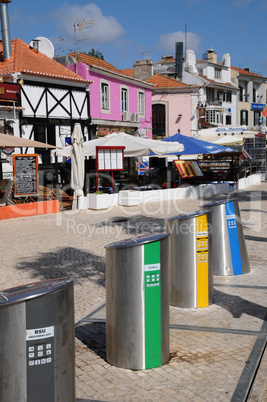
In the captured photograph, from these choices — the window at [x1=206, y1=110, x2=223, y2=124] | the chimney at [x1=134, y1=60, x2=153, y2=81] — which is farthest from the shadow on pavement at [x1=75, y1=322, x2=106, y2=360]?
the window at [x1=206, y1=110, x2=223, y2=124]

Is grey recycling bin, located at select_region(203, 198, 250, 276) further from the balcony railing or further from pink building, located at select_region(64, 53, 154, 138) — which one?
the balcony railing

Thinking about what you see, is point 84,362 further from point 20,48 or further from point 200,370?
point 20,48

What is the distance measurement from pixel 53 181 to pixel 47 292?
17.7 meters

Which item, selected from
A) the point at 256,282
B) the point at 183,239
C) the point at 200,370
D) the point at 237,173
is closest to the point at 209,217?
the point at 183,239

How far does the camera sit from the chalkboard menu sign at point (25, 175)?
14.4 meters

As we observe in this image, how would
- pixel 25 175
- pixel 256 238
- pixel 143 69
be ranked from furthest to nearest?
pixel 143 69 < pixel 25 175 < pixel 256 238

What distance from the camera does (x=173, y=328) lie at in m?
5.23


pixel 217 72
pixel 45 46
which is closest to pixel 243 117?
pixel 217 72

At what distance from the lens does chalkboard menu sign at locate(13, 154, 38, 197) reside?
14.4 m

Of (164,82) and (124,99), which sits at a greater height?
(164,82)

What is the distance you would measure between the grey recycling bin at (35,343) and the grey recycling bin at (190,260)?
279 centimetres

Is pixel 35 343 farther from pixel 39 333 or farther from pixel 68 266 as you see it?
pixel 68 266

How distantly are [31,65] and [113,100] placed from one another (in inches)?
249

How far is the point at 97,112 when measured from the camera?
1046 inches
